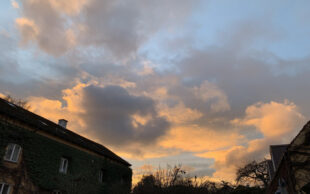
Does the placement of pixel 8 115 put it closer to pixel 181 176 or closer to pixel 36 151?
pixel 36 151

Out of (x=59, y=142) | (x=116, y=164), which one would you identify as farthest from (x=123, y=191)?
(x=59, y=142)

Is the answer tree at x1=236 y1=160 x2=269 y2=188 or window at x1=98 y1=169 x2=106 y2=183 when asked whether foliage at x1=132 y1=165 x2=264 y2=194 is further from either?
tree at x1=236 y1=160 x2=269 y2=188

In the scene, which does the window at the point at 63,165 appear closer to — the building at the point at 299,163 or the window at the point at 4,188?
the window at the point at 4,188

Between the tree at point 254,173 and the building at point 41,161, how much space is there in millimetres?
23214

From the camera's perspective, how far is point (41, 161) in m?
17.2

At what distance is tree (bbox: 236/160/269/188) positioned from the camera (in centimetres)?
3605

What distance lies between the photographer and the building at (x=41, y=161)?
594 inches

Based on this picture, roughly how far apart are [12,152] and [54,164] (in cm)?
371

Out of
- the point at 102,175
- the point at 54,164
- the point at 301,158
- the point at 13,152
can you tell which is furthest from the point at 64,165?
the point at 301,158

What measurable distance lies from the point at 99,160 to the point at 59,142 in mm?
6413

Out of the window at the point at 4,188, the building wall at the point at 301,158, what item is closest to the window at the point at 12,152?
the window at the point at 4,188

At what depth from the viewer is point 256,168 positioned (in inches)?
1469

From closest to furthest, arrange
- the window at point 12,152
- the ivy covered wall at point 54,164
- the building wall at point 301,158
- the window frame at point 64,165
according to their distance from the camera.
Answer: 1. the building wall at point 301,158
2. the window at point 12,152
3. the ivy covered wall at point 54,164
4. the window frame at point 64,165

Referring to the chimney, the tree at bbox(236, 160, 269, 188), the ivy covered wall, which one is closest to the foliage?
the ivy covered wall
